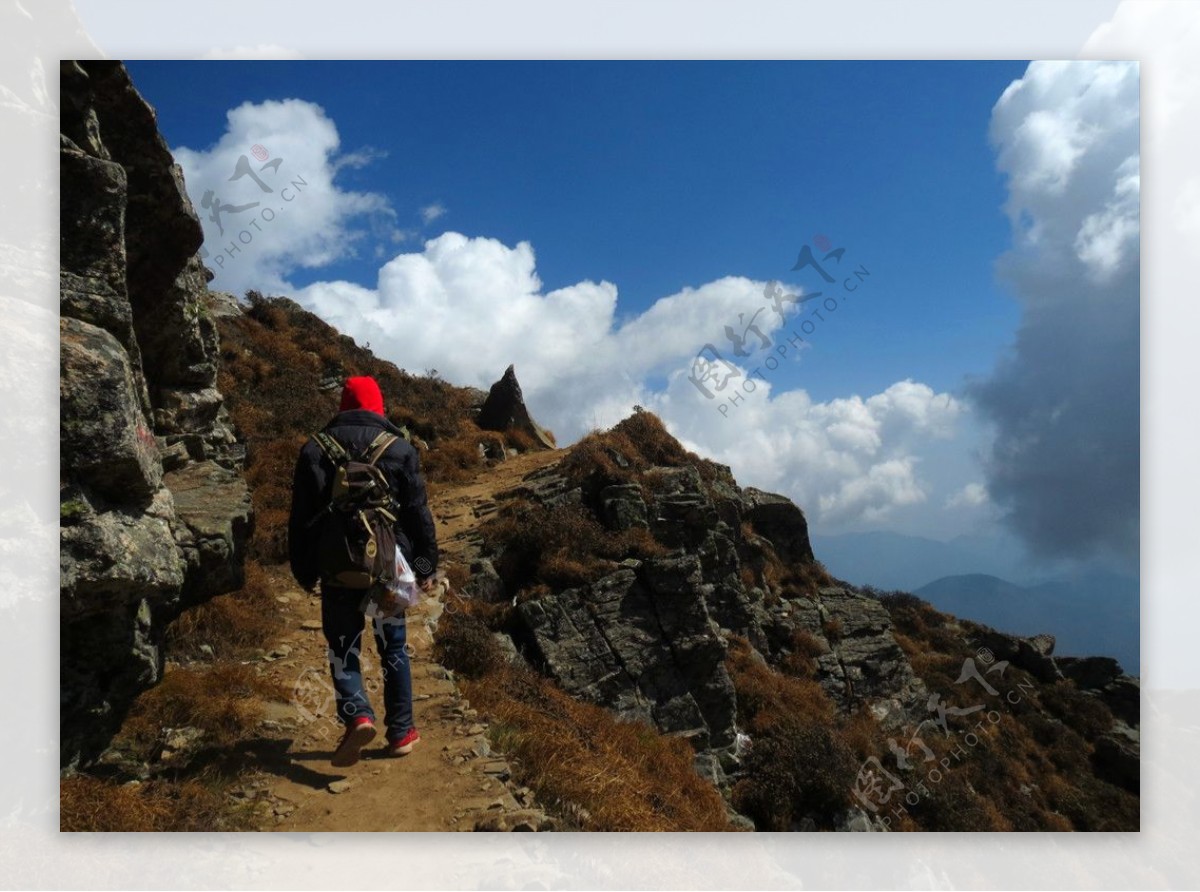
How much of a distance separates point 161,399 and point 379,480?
4940mm

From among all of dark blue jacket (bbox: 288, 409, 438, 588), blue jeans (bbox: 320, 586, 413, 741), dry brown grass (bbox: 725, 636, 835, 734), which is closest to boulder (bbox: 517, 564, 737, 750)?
dry brown grass (bbox: 725, 636, 835, 734)

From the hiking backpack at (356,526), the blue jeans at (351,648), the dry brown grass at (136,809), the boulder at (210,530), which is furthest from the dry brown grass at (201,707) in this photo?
the hiking backpack at (356,526)

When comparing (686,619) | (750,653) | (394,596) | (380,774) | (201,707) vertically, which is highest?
(394,596)

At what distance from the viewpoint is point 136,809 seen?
4738 mm

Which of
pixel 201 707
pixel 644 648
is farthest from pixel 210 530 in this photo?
pixel 644 648

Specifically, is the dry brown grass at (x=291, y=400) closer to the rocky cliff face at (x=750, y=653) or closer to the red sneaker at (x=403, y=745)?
the rocky cliff face at (x=750, y=653)

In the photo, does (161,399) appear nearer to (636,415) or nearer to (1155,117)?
(1155,117)

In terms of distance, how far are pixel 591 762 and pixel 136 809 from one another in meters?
3.93

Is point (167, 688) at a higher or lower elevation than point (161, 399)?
lower

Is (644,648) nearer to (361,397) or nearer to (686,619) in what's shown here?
(686,619)

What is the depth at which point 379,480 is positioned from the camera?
5.06 m

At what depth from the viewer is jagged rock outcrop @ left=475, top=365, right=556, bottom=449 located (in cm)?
2592

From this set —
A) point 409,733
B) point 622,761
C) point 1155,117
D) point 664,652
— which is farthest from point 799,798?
point 1155,117

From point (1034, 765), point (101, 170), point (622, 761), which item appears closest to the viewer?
point (101, 170)
